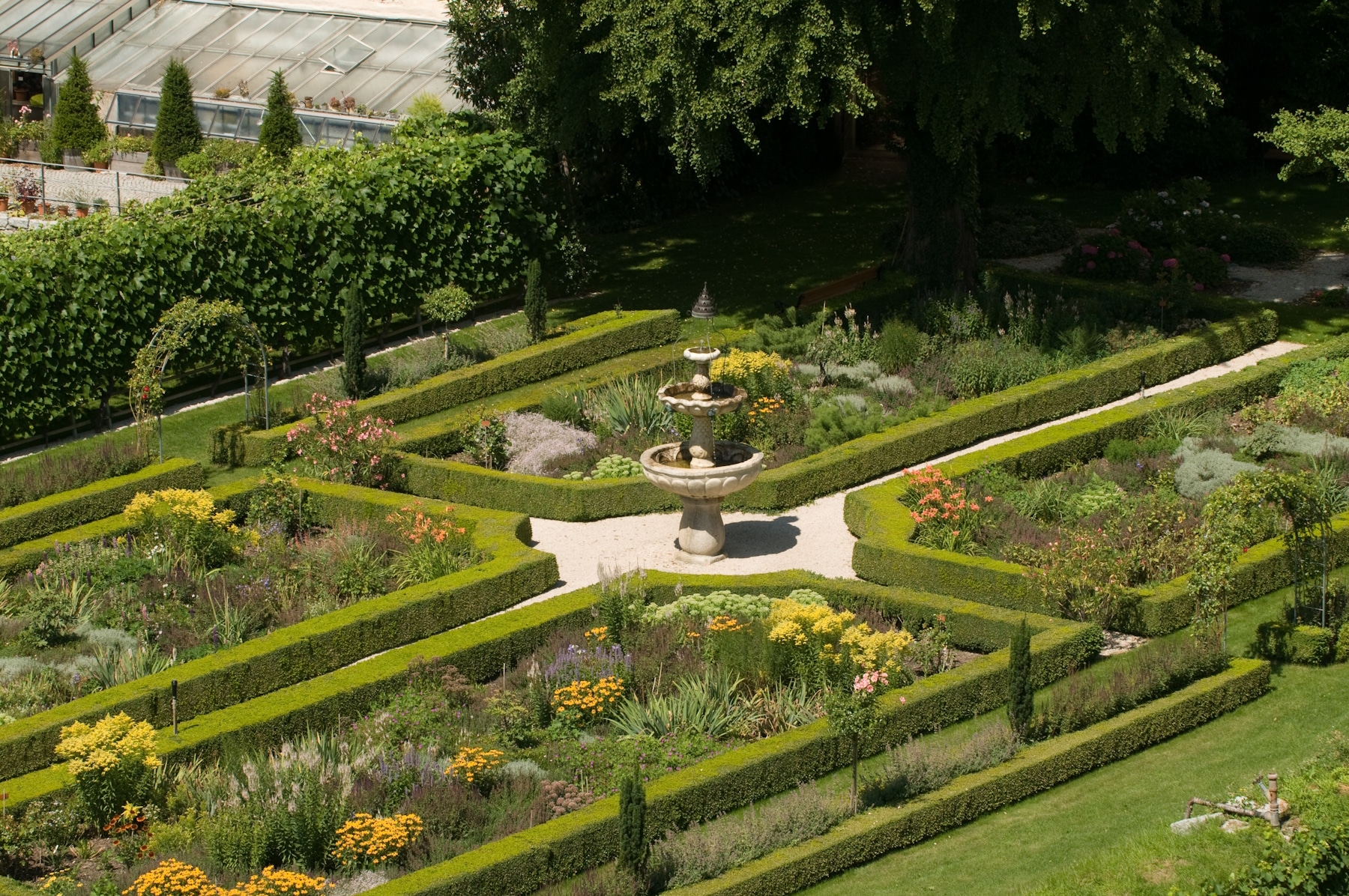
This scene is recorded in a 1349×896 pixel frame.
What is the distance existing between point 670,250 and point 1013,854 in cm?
2052

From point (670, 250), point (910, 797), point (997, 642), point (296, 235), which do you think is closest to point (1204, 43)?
point (670, 250)

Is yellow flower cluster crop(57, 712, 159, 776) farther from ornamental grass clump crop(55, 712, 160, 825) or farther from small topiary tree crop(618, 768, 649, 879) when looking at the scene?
small topiary tree crop(618, 768, 649, 879)

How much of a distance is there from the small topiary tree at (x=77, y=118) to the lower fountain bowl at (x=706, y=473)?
21965 mm

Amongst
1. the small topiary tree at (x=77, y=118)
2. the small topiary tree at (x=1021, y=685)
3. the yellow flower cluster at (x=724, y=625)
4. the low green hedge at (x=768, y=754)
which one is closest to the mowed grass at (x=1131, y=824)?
the small topiary tree at (x=1021, y=685)

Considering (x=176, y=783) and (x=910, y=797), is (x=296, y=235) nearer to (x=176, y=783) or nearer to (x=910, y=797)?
(x=176, y=783)

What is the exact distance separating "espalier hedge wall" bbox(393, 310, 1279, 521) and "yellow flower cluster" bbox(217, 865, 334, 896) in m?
8.74

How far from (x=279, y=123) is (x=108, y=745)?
76.8 ft

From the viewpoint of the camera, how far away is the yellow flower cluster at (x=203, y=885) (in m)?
13.4

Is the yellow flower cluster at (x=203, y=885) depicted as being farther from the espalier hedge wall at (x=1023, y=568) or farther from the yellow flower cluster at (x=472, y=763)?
the espalier hedge wall at (x=1023, y=568)

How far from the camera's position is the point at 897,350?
26094 mm

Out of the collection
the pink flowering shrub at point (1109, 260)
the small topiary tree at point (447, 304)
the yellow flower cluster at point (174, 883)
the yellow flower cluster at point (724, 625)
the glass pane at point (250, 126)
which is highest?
the glass pane at point (250, 126)

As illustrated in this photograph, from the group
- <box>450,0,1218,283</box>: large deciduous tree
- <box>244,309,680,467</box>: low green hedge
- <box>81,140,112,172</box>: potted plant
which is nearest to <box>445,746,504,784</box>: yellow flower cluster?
<box>244,309,680,467</box>: low green hedge

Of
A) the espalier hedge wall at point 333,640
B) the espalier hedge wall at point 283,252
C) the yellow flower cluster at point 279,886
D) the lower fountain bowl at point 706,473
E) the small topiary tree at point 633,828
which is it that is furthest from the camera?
the espalier hedge wall at point 283,252

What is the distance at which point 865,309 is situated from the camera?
2834 centimetres
